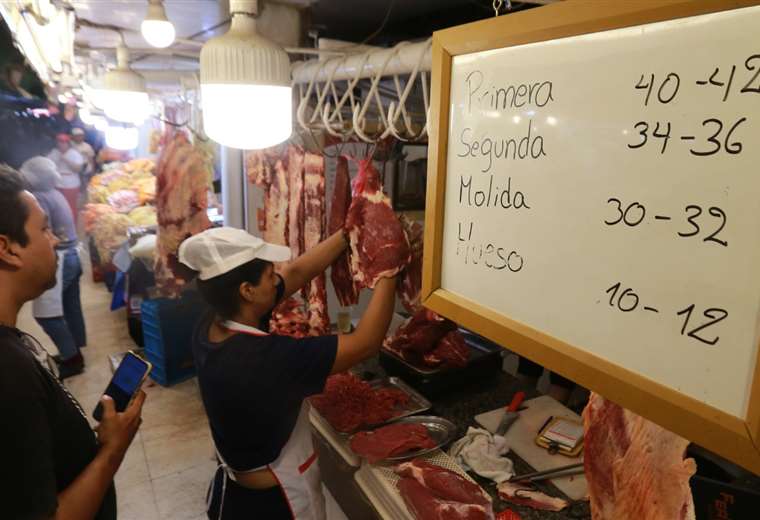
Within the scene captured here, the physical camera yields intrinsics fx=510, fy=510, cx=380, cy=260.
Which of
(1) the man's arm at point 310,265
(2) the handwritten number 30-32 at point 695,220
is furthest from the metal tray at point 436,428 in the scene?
(2) the handwritten number 30-32 at point 695,220

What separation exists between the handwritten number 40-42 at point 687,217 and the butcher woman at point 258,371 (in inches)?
38.3

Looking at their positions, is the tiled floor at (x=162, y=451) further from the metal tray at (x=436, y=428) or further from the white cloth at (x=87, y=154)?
the white cloth at (x=87, y=154)

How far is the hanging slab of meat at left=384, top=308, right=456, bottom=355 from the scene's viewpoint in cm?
236

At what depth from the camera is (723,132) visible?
568mm

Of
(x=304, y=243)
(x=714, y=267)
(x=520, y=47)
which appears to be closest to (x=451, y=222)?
(x=520, y=47)

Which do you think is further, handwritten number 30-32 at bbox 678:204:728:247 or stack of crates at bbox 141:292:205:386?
stack of crates at bbox 141:292:205:386

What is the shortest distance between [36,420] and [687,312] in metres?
1.42

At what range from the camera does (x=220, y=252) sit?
1.78 meters

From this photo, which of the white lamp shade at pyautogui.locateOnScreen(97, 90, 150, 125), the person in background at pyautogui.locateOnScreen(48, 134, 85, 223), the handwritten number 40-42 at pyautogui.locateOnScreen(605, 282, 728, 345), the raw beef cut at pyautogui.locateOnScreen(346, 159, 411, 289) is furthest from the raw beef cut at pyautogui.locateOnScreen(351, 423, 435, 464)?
the person in background at pyautogui.locateOnScreen(48, 134, 85, 223)

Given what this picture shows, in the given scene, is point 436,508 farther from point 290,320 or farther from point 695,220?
point 695,220

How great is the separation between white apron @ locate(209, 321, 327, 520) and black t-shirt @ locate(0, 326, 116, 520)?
571 millimetres

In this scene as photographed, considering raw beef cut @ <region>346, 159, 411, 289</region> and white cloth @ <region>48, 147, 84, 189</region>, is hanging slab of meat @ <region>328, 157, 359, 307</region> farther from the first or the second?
white cloth @ <region>48, 147, 84, 189</region>

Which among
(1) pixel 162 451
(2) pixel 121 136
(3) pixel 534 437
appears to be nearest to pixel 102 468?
(3) pixel 534 437

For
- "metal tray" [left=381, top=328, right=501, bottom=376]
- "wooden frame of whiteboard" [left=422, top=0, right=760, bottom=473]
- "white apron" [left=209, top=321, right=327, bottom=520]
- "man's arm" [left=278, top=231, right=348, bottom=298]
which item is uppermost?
"wooden frame of whiteboard" [left=422, top=0, right=760, bottom=473]
